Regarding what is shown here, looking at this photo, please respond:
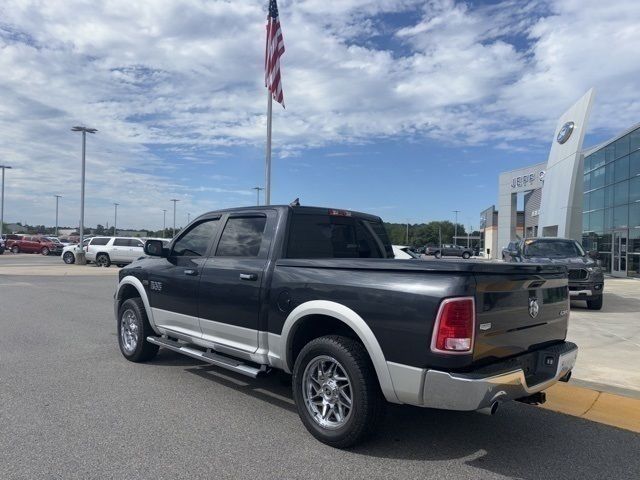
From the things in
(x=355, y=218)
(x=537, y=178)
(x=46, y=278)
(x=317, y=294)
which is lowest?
(x=46, y=278)

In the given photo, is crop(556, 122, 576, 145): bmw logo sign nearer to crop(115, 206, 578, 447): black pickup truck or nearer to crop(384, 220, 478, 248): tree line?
crop(115, 206, 578, 447): black pickup truck

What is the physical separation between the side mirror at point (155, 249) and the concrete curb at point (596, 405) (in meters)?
4.42

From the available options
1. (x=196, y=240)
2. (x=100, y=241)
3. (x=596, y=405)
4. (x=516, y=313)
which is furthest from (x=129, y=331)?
(x=100, y=241)

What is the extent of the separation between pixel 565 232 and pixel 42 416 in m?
32.5

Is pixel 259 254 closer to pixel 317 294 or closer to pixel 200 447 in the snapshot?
pixel 317 294

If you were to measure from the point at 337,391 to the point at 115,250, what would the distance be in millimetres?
28535

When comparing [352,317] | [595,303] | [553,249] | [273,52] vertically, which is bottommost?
[595,303]

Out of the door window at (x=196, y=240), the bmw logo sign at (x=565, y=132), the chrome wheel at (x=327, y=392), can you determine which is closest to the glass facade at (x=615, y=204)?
the bmw logo sign at (x=565, y=132)

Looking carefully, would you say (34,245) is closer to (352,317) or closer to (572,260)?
(572,260)

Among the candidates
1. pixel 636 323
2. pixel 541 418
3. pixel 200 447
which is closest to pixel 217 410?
pixel 200 447

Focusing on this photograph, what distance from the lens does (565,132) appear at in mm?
33688

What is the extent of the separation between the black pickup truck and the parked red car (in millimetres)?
45683

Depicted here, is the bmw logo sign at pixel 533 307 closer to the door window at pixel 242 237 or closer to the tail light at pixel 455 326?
the tail light at pixel 455 326

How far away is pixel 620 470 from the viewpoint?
3771 mm
